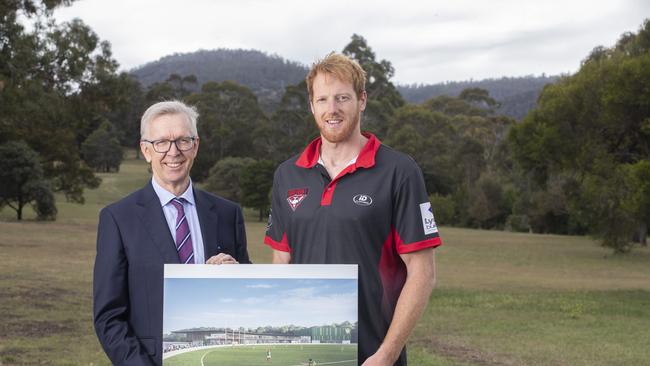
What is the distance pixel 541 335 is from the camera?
13.6m

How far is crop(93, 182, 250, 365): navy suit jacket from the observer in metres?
3.16

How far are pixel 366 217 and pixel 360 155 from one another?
0.28m

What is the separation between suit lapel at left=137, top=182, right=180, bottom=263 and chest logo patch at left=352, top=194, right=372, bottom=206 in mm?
772

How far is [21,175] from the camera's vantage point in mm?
42656

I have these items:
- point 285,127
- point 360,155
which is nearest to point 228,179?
point 285,127

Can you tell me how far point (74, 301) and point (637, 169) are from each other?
14.0 metres

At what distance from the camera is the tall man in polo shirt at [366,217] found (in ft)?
11.0

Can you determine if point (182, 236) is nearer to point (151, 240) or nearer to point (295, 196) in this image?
point (151, 240)

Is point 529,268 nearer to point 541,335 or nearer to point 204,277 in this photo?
point 541,335

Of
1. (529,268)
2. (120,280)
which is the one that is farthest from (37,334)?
(529,268)

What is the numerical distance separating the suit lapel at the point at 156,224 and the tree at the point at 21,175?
41.6m

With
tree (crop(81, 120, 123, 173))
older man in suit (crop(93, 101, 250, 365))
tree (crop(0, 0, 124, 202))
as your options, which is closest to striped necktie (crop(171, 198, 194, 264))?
older man in suit (crop(93, 101, 250, 365))

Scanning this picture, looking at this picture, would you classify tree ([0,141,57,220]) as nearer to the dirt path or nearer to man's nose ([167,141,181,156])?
the dirt path

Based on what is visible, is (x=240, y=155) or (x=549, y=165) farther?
(x=240, y=155)
